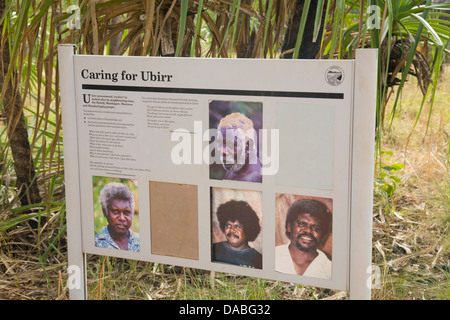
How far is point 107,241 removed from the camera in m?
1.57

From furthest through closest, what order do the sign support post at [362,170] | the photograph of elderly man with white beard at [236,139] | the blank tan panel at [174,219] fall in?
the blank tan panel at [174,219] → the photograph of elderly man with white beard at [236,139] → the sign support post at [362,170]

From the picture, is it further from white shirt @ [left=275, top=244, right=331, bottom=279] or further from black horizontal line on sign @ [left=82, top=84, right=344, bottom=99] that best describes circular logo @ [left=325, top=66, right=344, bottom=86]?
white shirt @ [left=275, top=244, right=331, bottom=279]

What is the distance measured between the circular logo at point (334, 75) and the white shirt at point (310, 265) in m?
0.37

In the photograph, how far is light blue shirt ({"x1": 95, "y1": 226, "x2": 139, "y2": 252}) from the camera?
1.54 metres

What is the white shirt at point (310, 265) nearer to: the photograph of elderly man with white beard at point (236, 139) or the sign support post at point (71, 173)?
the photograph of elderly man with white beard at point (236, 139)

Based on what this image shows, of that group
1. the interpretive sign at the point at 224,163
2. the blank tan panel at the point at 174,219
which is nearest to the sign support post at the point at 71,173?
the interpretive sign at the point at 224,163

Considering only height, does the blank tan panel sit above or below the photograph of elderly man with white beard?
below

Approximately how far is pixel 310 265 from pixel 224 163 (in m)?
0.30

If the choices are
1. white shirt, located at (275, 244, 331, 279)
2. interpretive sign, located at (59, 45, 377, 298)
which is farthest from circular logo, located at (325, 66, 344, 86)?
white shirt, located at (275, 244, 331, 279)

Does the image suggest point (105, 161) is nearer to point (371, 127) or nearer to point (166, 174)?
point (166, 174)

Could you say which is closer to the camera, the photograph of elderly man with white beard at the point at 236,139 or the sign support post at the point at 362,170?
the sign support post at the point at 362,170

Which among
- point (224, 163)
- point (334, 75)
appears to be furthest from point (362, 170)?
point (224, 163)

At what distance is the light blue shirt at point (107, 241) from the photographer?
1543 millimetres
